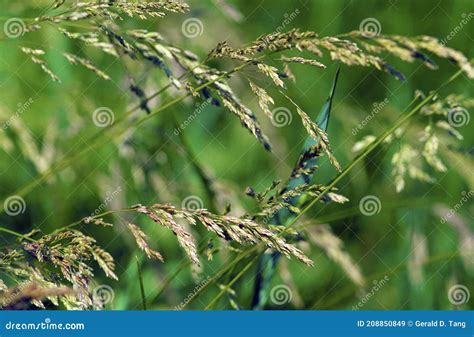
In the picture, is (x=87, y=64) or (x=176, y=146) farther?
(x=176, y=146)

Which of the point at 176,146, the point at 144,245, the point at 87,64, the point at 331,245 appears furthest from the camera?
the point at 176,146

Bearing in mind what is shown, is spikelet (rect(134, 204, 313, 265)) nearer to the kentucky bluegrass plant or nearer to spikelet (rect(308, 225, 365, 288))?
the kentucky bluegrass plant

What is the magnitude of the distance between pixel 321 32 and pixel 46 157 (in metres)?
0.90

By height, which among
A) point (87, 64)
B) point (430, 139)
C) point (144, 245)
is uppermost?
point (87, 64)

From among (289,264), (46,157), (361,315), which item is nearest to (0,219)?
(46,157)

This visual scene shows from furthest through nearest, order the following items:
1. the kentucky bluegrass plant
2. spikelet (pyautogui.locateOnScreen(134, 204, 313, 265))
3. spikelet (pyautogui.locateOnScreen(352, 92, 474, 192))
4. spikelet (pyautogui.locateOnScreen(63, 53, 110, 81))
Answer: spikelet (pyautogui.locateOnScreen(352, 92, 474, 192)), spikelet (pyautogui.locateOnScreen(63, 53, 110, 81)), the kentucky bluegrass plant, spikelet (pyautogui.locateOnScreen(134, 204, 313, 265))

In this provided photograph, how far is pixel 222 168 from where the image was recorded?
7.64 ft

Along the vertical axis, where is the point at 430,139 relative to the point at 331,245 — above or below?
above

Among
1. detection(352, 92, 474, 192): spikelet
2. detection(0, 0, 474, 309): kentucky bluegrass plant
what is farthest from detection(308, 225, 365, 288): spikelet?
detection(352, 92, 474, 192): spikelet

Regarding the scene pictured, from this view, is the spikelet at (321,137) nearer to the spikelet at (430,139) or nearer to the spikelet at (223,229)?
the spikelet at (223,229)

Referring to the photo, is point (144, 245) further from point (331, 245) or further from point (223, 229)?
point (331, 245)

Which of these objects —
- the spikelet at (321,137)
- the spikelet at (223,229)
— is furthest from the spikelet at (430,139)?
the spikelet at (223,229)

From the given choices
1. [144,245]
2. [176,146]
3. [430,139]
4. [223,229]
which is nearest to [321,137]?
[223,229]

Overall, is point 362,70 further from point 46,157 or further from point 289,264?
point 46,157
